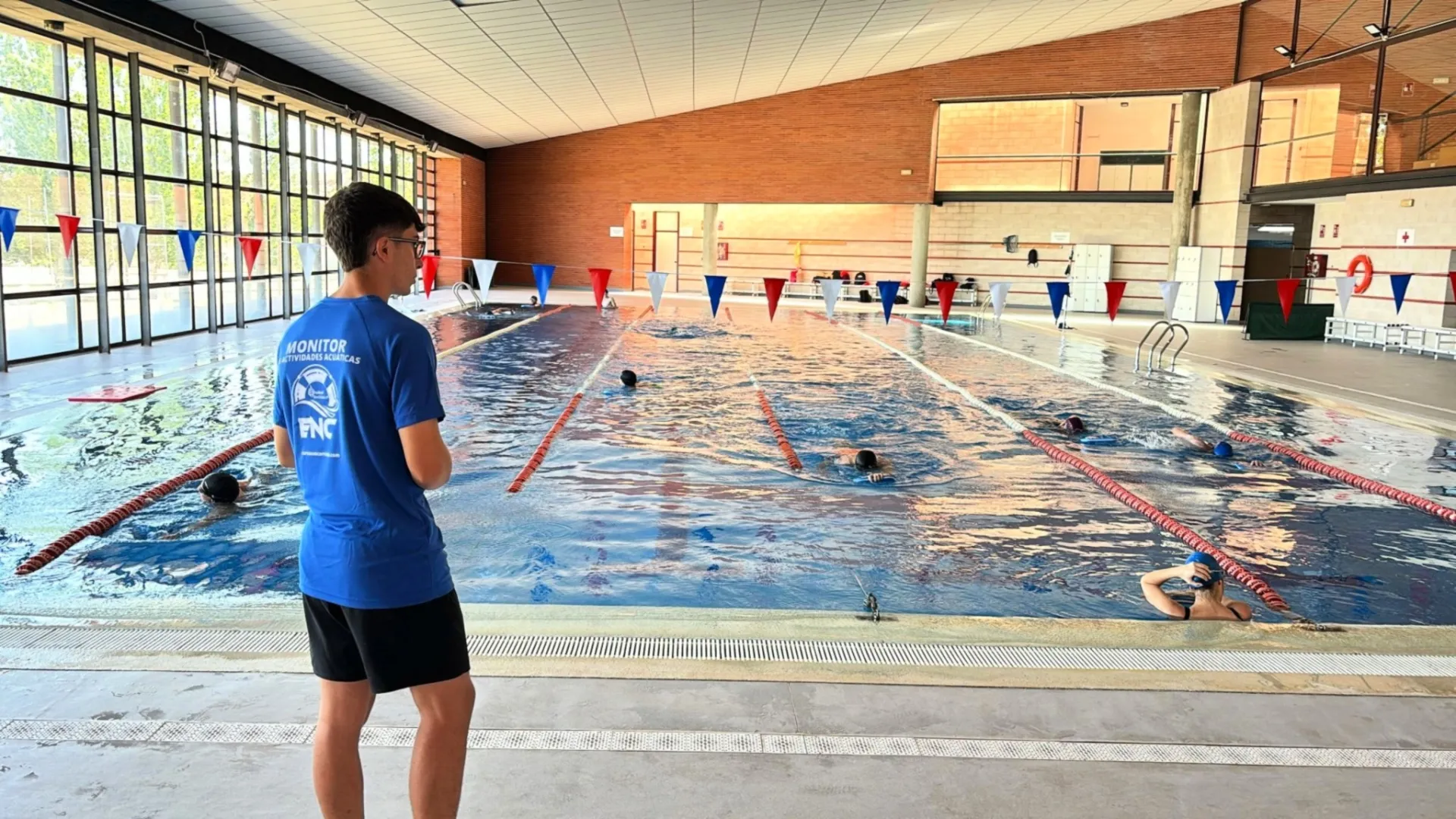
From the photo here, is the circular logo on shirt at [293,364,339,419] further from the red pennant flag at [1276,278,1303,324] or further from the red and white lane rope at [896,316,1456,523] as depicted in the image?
the red pennant flag at [1276,278,1303,324]

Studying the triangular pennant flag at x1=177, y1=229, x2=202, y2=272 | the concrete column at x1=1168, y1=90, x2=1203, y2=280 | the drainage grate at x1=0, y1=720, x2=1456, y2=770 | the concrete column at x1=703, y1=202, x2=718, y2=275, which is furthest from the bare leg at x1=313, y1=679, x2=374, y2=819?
the concrete column at x1=703, y1=202, x2=718, y2=275

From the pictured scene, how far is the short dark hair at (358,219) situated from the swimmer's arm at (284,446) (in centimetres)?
36

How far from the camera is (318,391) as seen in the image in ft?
6.01

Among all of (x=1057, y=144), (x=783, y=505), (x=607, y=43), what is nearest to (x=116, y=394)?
(x=783, y=505)

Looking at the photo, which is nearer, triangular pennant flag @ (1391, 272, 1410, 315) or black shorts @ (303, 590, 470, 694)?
black shorts @ (303, 590, 470, 694)

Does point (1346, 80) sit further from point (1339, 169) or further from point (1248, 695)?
point (1248, 695)

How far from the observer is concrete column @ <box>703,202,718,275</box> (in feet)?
87.3

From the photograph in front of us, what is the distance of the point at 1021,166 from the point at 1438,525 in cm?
2127

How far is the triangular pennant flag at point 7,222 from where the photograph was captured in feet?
28.7

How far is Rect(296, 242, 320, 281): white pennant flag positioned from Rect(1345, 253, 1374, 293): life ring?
651 inches

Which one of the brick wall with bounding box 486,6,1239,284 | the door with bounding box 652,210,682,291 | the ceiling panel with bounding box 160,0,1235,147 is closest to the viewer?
the ceiling panel with bounding box 160,0,1235,147

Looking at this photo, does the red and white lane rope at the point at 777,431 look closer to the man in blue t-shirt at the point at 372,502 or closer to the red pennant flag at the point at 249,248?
the man in blue t-shirt at the point at 372,502

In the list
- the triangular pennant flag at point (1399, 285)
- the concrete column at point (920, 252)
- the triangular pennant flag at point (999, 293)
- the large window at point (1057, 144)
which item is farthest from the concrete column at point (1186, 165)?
the triangular pennant flag at point (999, 293)

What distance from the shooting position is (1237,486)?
6840 millimetres
